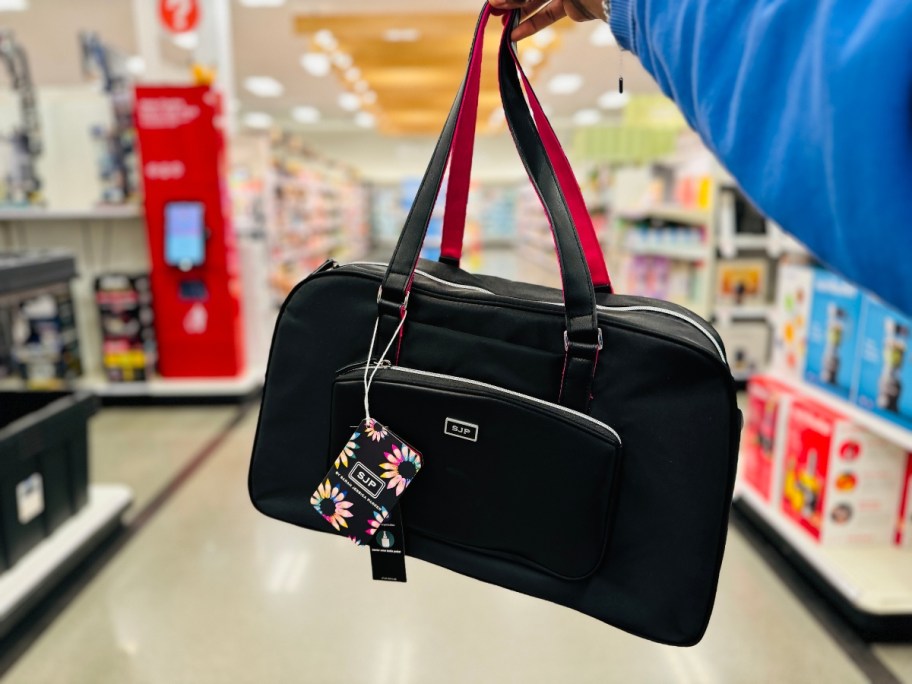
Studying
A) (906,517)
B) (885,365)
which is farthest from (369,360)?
(906,517)

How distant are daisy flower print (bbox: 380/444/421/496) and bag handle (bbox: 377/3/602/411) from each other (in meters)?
0.13

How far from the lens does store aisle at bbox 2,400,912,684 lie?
6.24 feet

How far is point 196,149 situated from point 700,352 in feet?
13.6

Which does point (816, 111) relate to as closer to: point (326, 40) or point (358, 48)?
point (326, 40)

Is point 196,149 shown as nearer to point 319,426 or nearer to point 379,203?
point 319,426

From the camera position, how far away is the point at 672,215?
17.1 ft

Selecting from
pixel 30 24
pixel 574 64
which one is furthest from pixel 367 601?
pixel 574 64

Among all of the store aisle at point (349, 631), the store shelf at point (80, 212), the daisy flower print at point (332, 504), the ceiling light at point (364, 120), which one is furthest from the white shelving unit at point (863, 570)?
the ceiling light at point (364, 120)

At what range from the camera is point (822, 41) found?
0.41 m

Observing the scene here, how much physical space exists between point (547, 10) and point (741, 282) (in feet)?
14.1

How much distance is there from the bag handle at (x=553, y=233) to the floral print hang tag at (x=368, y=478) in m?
0.12

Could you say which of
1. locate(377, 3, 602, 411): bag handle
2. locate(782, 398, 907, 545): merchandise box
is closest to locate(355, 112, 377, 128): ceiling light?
locate(782, 398, 907, 545): merchandise box

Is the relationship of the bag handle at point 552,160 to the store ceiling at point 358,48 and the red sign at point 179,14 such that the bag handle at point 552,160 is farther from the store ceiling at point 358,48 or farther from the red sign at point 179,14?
the store ceiling at point 358,48

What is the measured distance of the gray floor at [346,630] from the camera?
190 centimetres
